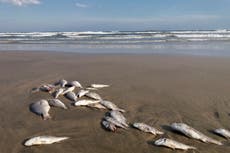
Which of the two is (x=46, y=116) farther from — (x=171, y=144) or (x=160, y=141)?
(x=171, y=144)

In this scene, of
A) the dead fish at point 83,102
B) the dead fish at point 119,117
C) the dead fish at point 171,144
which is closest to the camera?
the dead fish at point 171,144

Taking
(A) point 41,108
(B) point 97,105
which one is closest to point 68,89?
(B) point 97,105

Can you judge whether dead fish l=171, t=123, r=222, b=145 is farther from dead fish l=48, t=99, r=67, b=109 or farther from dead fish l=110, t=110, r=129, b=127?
dead fish l=48, t=99, r=67, b=109

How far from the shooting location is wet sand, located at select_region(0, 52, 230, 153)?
530cm

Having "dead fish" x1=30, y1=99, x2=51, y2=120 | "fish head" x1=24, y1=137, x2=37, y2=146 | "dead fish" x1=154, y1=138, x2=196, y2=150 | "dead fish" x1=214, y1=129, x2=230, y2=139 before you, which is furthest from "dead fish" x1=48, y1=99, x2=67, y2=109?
"dead fish" x1=214, y1=129, x2=230, y2=139

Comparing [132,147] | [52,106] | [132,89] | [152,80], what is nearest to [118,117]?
[132,147]

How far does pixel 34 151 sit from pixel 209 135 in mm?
2885

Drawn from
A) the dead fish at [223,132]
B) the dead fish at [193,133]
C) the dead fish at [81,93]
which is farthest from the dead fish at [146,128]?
the dead fish at [81,93]

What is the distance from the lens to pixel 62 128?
19.5 ft

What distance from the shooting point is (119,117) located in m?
6.29

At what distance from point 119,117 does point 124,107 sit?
107 cm

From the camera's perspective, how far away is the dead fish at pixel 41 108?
6518mm

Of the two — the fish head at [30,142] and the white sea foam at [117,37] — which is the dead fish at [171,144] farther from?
the white sea foam at [117,37]

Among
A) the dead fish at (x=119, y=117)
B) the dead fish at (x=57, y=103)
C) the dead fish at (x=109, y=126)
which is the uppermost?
the dead fish at (x=57, y=103)
